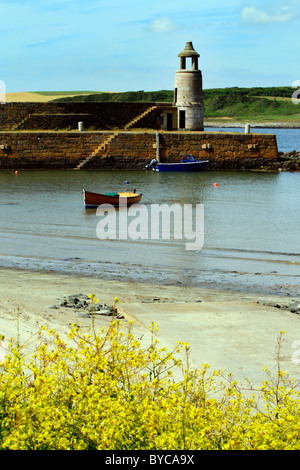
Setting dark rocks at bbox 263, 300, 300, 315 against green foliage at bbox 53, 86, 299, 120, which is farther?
green foliage at bbox 53, 86, 299, 120

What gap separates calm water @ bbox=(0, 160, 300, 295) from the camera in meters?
12.1

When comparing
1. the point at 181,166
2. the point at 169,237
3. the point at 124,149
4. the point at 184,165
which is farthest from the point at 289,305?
the point at 124,149

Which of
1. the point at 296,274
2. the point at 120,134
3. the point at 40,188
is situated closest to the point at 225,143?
the point at 120,134

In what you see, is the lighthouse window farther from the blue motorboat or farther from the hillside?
the hillside

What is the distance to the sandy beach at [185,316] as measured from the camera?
6570mm

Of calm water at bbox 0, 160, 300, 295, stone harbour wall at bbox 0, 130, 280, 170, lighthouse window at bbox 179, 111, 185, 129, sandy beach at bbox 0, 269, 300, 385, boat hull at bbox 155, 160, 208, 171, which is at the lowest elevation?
sandy beach at bbox 0, 269, 300, 385

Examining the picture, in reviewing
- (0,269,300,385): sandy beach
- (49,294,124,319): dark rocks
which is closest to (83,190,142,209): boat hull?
(0,269,300,385): sandy beach

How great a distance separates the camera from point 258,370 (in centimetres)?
614

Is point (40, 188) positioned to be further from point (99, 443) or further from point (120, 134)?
point (99, 443)

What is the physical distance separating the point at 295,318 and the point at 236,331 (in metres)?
1.20

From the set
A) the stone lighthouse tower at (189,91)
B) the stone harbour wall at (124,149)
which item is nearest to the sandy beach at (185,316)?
the stone harbour wall at (124,149)

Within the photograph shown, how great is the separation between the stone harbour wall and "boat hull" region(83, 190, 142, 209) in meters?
15.2

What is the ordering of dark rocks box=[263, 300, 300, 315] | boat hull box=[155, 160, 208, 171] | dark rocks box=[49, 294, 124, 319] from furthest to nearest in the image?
boat hull box=[155, 160, 208, 171] → dark rocks box=[263, 300, 300, 315] → dark rocks box=[49, 294, 124, 319]

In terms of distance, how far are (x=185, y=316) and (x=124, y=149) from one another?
2996 centimetres
